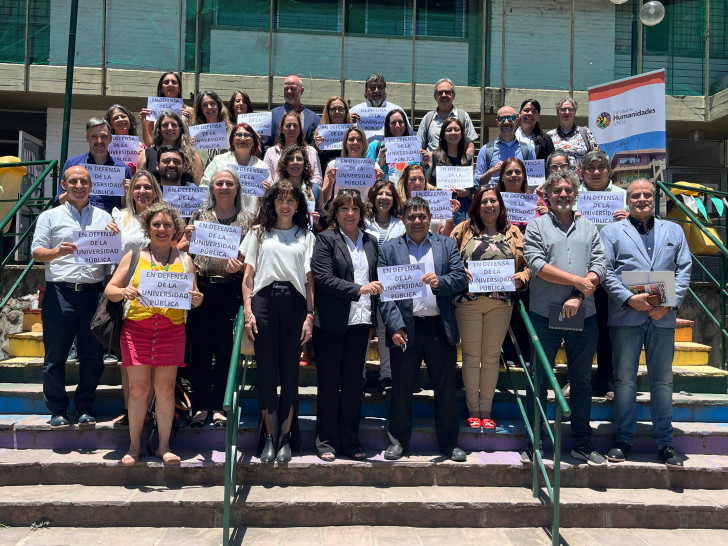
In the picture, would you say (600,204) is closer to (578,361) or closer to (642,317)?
(642,317)

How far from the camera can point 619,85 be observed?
833 cm

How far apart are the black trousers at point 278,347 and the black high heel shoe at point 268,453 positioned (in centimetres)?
5

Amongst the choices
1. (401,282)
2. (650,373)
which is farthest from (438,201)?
(650,373)

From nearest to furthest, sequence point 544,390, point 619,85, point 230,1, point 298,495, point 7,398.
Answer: point 298,495, point 544,390, point 7,398, point 619,85, point 230,1

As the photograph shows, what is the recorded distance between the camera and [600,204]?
21.3ft

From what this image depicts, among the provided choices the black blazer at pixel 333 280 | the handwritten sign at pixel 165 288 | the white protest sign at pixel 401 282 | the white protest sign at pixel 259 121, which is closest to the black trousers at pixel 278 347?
the black blazer at pixel 333 280

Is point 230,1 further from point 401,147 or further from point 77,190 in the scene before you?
point 77,190

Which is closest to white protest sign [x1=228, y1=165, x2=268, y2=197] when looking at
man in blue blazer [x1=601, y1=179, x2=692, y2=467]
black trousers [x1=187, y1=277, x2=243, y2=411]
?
black trousers [x1=187, y1=277, x2=243, y2=411]

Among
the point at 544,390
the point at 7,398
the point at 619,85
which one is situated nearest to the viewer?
the point at 544,390

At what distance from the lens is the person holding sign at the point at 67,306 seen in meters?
5.76

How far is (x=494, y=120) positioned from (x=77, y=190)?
1012 cm

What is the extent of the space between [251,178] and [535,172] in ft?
9.82

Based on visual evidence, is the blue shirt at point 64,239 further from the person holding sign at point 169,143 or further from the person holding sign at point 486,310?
the person holding sign at point 486,310

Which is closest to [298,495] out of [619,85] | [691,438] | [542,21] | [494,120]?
[691,438]
